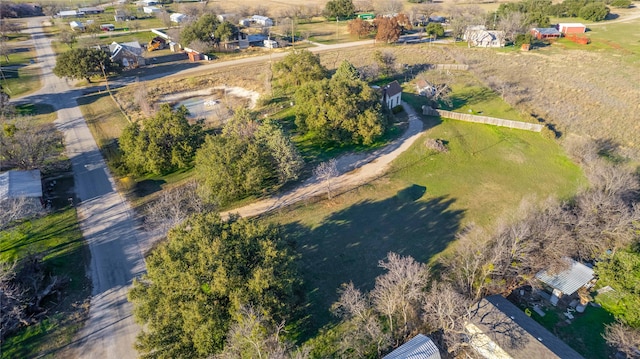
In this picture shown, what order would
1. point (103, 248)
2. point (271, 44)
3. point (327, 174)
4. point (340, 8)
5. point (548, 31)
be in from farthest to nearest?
point (340, 8), point (548, 31), point (271, 44), point (327, 174), point (103, 248)

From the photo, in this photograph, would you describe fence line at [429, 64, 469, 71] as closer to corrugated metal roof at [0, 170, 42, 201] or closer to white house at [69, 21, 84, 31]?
corrugated metal roof at [0, 170, 42, 201]

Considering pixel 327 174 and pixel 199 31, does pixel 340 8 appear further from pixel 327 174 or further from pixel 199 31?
pixel 327 174

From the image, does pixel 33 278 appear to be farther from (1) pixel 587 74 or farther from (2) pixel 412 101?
(1) pixel 587 74

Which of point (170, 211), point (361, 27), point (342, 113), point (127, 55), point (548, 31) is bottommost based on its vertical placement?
point (170, 211)

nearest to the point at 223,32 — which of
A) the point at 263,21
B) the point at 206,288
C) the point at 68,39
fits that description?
the point at 263,21

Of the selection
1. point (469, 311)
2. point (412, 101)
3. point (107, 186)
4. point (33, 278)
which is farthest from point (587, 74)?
point (33, 278)

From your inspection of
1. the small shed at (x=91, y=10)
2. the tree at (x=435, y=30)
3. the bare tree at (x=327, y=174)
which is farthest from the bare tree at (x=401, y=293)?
the small shed at (x=91, y=10)

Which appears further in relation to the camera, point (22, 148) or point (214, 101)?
point (214, 101)
